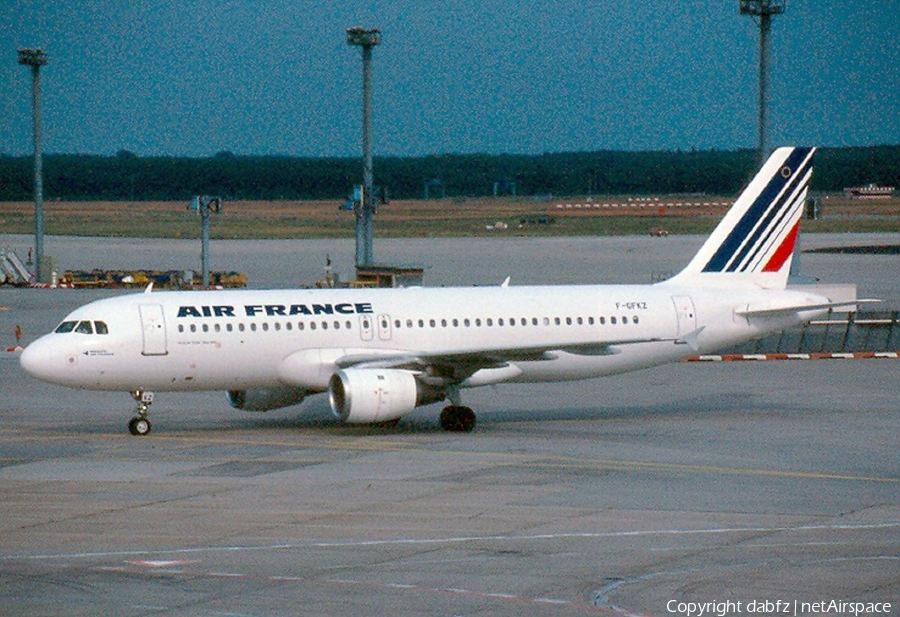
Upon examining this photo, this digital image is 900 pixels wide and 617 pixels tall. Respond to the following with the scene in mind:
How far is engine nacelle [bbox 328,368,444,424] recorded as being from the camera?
3494 cm

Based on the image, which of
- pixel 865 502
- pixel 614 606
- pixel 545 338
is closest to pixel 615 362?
pixel 545 338

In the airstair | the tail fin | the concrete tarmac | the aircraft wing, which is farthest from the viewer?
the airstair

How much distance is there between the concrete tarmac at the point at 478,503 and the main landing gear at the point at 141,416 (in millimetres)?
605

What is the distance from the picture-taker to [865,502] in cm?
2720

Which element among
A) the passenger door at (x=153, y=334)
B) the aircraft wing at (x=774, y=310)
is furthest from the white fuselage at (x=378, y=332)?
the aircraft wing at (x=774, y=310)

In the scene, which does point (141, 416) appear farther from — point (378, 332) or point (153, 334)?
point (378, 332)

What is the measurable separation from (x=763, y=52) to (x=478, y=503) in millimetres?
34964

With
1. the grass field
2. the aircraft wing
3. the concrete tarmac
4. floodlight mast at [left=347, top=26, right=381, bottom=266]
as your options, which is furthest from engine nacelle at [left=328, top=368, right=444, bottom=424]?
the grass field

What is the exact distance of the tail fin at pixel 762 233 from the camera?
138 ft

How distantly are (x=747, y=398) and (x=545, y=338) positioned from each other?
7756 millimetres

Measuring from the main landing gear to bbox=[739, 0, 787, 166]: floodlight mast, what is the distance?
2866 cm

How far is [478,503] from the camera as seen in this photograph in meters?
27.3

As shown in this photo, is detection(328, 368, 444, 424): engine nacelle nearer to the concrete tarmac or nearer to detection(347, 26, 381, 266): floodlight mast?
the concrete tarmac

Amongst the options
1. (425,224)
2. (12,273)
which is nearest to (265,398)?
(12,273)
